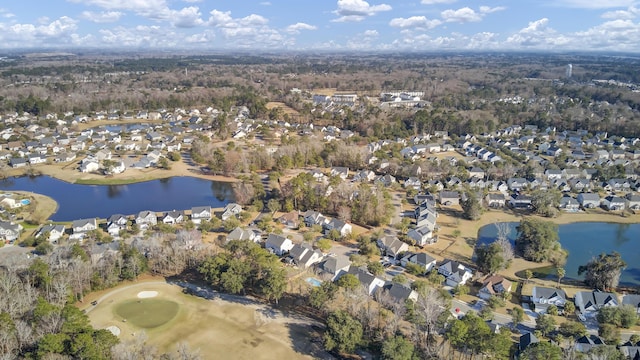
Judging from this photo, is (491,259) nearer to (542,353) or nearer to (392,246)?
(392,246)

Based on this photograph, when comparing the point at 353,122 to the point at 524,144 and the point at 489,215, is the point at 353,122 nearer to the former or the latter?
the point at 524,144

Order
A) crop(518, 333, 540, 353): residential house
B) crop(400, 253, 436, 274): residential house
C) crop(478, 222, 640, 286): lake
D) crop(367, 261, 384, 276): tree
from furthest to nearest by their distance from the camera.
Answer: crop(478, 222, 640, 286): lake < crop(400, 253, 436, 274): residential house < crop(367, 261, 384, 276): tree < crop(518, 333, 540, 353): residential house

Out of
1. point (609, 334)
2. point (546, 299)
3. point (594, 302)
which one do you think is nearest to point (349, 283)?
point (546, 299)

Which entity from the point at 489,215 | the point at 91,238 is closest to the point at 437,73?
the point at 489,215

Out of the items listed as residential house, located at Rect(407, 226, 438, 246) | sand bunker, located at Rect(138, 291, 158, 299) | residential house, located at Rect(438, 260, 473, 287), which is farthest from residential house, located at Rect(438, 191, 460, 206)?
sand bunker, located at Rect(138, 291, 158, 299)

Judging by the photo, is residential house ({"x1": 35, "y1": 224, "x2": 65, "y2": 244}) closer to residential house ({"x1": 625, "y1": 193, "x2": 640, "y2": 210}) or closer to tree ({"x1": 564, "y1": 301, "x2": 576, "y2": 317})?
tree ({"x1": 564, "y1": 301, "x2": 576, "y2": 317})

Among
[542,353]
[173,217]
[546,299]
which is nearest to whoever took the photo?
[542,353]

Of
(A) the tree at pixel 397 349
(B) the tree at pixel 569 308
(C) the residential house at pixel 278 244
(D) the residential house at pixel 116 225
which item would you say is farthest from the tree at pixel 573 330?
(D) the residential house at pixel 116 225
